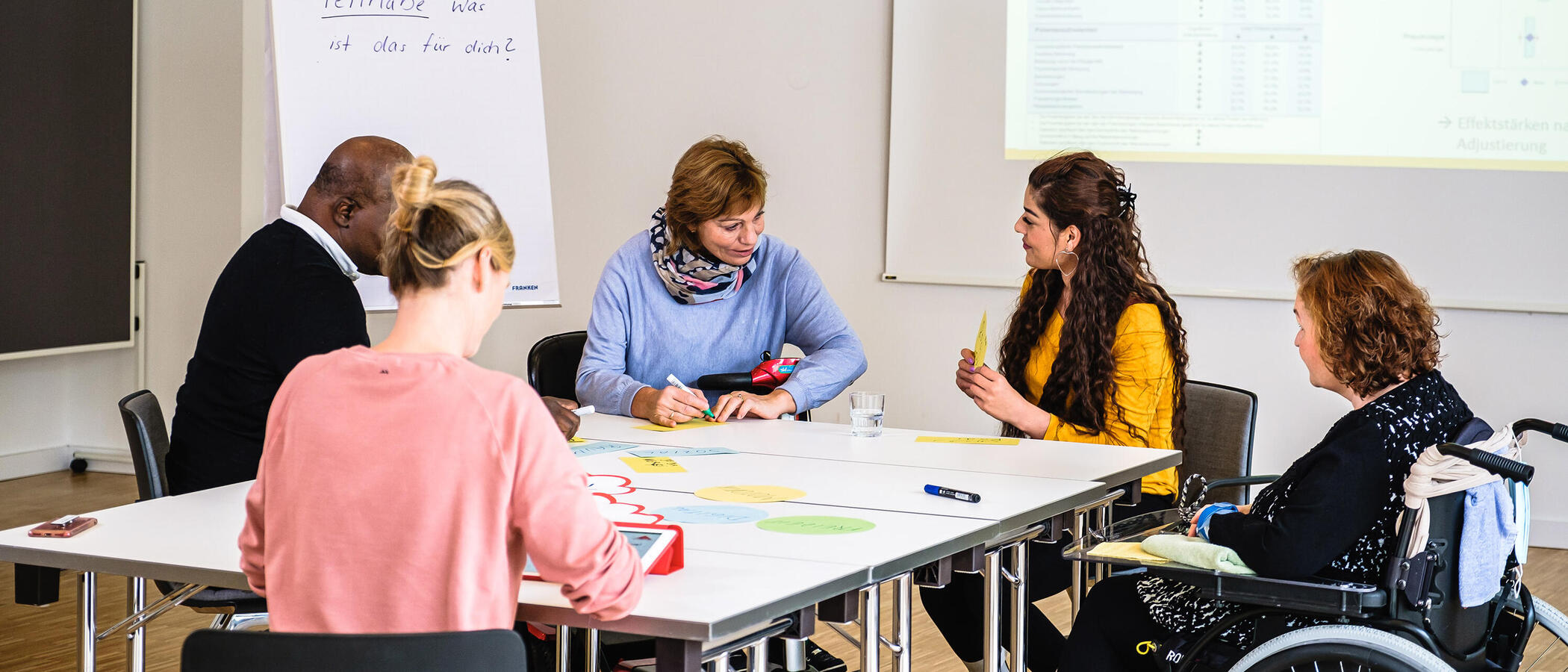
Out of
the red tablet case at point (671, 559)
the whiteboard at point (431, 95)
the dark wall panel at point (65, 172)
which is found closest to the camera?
the red tablet case at point (671, 559)

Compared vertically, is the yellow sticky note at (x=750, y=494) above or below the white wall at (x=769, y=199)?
below

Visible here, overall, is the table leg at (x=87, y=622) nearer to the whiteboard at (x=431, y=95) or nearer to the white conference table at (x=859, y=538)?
the white conference table at (x=859, y=538)

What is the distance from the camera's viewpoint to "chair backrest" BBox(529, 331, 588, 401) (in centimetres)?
302

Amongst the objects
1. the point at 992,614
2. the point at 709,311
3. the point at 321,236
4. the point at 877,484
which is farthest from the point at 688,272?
the point at 992,614

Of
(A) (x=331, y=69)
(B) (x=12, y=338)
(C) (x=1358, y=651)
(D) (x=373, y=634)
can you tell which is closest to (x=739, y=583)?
(D) (x=373, y=634)

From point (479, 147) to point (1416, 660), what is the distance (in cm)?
281

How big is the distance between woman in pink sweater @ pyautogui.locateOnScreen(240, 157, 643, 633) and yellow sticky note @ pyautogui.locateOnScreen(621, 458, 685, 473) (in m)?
0.81

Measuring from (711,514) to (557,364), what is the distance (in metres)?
1.35

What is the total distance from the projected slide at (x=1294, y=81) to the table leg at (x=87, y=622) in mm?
3580

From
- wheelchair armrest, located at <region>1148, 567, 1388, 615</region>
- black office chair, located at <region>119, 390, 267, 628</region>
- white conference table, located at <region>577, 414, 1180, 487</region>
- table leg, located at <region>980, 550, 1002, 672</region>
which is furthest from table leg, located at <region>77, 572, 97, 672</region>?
wheelchair armrest, located at <region>1148, 567, 1388, 615</region>

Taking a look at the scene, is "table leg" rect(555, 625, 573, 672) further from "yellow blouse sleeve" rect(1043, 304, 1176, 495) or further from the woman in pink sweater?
"yellow blouse sleeve" rect(1043, 304, 1176, 495)

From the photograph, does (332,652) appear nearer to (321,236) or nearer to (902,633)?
(902,633)

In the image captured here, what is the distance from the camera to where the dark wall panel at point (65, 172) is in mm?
4965

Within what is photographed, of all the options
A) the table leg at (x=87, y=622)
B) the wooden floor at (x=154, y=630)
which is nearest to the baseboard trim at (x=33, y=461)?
the wooden floor at (x=154, y=630)
